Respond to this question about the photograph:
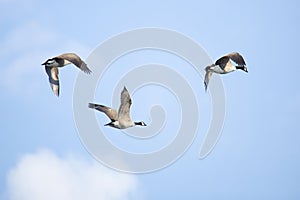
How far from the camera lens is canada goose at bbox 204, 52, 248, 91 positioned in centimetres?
1375

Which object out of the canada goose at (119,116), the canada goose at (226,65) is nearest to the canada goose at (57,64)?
the canada goose at (119,116)

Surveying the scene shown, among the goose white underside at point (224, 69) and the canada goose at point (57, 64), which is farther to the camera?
the goose white underside at point (224, 69)

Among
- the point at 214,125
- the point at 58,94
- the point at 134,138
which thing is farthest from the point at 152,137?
the point at 58,94

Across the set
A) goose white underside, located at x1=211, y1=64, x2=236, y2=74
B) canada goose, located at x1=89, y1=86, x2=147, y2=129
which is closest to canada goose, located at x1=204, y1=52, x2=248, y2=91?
goose white underside, located at x1=211, y1=64, x2=236, y2=74

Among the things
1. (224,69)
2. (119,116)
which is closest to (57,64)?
(119,116)

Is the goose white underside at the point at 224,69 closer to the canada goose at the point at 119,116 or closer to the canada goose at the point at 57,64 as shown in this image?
the canada goose at the point at 119,116

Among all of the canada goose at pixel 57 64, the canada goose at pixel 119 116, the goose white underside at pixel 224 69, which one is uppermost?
the canada goose at pixel 57 64

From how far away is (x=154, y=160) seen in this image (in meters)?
15.9

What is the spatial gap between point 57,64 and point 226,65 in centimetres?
414

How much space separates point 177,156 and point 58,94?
11.7 ft

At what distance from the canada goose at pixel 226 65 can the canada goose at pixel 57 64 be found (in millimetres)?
2957

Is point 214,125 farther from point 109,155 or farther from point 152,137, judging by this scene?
point 109,155

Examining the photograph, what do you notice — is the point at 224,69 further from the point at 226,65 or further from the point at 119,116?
the point at 119,116

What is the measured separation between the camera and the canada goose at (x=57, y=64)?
14047 mm
